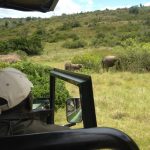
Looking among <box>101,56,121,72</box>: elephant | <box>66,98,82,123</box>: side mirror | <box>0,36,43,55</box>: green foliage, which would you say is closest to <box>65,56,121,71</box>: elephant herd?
<box>101,56,121,72</box>: elephant

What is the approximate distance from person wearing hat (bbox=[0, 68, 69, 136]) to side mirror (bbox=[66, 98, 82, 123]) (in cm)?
44

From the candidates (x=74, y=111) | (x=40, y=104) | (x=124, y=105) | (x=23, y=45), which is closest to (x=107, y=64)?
(x=124, y=105)

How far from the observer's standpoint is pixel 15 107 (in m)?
1.97

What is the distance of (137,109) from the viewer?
10336 mm

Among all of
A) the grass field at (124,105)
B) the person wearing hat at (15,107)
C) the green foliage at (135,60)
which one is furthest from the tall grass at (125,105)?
the person wearing hat at (15,107)

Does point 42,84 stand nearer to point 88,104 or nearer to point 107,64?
point 88,104

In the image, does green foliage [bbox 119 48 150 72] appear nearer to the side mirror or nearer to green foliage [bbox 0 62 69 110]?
green foliage [bbox 0 62 69 110]

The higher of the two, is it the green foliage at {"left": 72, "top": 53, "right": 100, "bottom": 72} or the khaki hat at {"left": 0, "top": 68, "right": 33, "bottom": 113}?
the green foliage at {"left": 72, "top": 53, "right": 100, "bottom": 72}

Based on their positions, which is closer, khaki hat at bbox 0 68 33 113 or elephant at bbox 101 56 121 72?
khaki hat at bbox 0 68 33 113

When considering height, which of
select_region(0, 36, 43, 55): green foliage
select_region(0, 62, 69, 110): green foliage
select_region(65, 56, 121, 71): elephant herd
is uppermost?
select_region(0, 36, 43, 55): green foliage

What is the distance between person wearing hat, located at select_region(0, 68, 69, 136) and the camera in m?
1.86

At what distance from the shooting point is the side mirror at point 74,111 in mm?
2479

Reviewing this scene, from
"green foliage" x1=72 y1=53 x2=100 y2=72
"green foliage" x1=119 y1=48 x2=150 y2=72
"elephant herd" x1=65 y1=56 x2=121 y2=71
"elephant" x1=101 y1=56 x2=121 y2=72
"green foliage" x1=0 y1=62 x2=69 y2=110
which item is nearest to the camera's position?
"green foliage" x1=0 y1=62 x2=69 y2=110

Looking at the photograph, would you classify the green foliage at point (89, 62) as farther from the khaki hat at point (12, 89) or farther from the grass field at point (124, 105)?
the khaki hat at point (12, 89)
